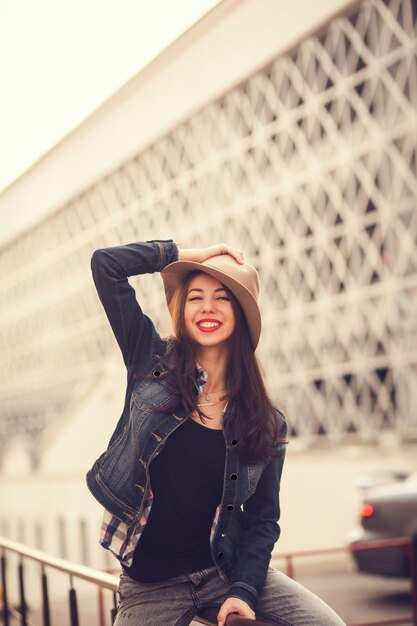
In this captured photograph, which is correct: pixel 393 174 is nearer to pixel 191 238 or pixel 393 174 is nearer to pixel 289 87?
pixel 289 87

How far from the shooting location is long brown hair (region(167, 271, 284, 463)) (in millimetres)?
2877

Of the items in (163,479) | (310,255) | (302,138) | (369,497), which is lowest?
(369,497)

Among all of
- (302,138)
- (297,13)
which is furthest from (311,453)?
(297,13)

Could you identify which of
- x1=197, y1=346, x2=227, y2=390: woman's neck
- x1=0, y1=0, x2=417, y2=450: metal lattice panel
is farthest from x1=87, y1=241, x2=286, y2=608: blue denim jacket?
x1=0, y1=0, x2=417, y2=450: metal lattice panel

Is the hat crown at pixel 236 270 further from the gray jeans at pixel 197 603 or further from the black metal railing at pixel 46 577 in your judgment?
the black metal railing at pixel 46 577

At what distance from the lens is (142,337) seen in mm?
3021

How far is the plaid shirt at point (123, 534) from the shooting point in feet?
9.18

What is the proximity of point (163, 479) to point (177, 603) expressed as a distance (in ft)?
1.22

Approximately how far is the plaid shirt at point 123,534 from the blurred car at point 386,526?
260 inches

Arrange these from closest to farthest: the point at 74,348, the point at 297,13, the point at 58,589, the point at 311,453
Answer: the point at 58,589 → the point at 311,453 → the point at 297,13 → the point at 74,348

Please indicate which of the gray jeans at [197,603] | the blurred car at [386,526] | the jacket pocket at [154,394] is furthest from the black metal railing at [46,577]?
the blurred car at [386,526]

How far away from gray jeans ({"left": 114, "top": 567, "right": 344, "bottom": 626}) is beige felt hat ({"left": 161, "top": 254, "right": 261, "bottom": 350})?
0.76 m

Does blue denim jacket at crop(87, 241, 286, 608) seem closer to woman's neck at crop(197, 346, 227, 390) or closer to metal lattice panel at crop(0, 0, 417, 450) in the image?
woman's neck at crop(197, 346, 227, 390)

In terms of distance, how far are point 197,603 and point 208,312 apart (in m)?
0.89
